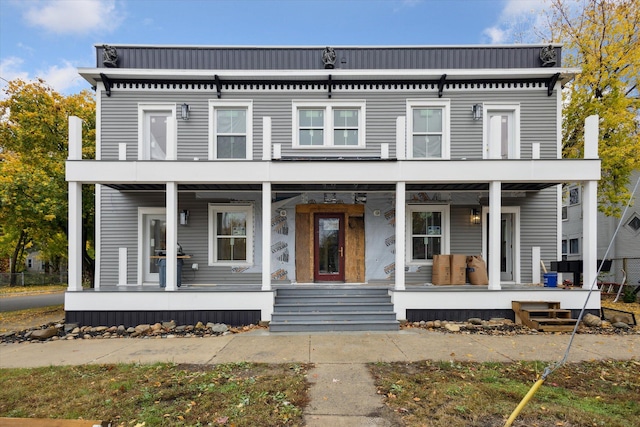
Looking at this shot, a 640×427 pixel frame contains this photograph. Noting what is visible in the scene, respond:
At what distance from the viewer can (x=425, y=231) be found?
9.55 metres

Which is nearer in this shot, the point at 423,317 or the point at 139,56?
the point at 423,317

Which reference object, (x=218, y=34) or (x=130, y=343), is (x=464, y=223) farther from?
(x=218, y=34)

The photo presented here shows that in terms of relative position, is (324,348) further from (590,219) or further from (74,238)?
(590,219)

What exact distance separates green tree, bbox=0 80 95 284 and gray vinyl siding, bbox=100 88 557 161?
3560mm

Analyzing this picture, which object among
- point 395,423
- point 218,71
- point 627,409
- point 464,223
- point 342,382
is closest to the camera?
point 395,423


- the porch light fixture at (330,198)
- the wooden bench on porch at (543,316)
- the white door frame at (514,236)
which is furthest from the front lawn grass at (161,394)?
the white door frame at (514,236)

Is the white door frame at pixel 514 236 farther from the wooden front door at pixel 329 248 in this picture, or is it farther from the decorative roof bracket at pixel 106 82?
the decorative roof bracket at pixel 106 82

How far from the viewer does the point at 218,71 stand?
8898 mm

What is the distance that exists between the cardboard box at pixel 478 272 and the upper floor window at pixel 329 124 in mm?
4433

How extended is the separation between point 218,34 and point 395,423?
1098 centimetres

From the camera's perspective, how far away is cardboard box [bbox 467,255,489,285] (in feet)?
29.0

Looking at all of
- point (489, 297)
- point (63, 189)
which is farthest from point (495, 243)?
point (63, 189)

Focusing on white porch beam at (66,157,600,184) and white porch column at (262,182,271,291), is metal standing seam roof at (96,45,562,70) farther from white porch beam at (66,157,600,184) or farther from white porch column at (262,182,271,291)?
white porch column at (262,182,271,291)

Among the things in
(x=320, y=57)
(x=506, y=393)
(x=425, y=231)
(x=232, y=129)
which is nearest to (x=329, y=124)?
(x=320, y=57)
